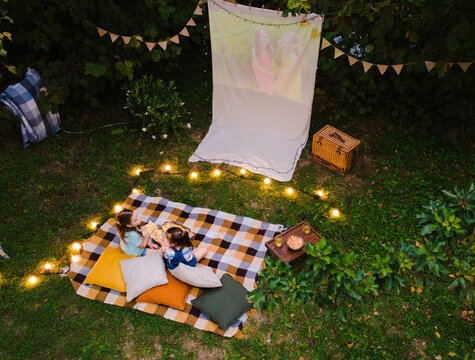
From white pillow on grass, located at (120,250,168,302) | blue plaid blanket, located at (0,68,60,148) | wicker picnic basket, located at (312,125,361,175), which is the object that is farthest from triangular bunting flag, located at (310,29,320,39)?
blue plaid blanket, located at (0,68,60,148)

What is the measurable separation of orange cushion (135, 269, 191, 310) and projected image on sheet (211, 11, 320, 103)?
120 inches

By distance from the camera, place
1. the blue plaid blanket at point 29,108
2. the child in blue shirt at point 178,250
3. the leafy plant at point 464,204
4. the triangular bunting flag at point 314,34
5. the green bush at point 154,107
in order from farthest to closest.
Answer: the green bush at point 154,107, the blue plaid blanket at point 29,108, the triangular bunting flag at point 314,34, the child in blue shirt at point 178,250, the leafy plant at point 464,204

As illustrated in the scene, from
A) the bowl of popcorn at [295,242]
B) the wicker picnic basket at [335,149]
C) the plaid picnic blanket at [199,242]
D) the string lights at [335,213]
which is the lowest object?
the plaid picnic blanket at [199,242]

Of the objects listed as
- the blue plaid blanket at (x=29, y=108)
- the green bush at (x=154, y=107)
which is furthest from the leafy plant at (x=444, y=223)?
the blue plaid blanket at (x=29, y=108)

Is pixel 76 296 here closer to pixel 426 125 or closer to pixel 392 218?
pixel 392 218

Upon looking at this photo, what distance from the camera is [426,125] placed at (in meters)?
5.85

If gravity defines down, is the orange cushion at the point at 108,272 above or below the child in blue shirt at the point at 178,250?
below

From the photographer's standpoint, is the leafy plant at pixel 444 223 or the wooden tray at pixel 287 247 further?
the wooden tray at pixel 287 247

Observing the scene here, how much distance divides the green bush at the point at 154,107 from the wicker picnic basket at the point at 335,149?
6.88 ft

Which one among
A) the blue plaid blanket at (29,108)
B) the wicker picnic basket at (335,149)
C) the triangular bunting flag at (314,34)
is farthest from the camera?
the blue plaid blanket at (29,108)

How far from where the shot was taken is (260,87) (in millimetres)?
5723

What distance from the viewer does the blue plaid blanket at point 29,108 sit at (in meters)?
5.44

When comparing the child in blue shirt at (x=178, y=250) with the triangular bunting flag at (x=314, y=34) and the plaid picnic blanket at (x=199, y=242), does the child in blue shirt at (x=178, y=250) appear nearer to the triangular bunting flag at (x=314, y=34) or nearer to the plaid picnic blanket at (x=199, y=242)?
the plaid picnic blanket at (x=199, y=242)

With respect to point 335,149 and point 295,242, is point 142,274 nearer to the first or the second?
point 295,242
